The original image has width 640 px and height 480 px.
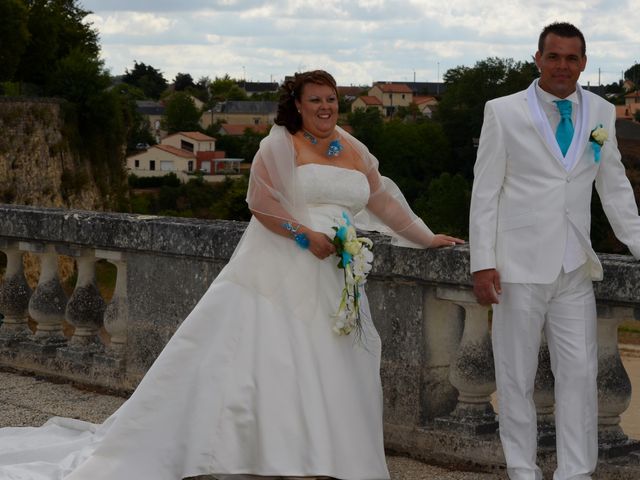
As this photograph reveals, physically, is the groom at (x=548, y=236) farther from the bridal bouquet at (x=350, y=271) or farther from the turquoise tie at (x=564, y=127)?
the bridal bouquet at (x=350, y=271)

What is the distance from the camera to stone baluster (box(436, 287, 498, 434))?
507 cm

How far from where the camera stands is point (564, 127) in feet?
14.7

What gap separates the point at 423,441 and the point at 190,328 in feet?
3.73

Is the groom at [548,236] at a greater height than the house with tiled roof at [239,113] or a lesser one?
lesser

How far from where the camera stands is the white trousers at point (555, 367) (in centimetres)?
436

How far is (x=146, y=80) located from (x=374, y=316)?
14274cm

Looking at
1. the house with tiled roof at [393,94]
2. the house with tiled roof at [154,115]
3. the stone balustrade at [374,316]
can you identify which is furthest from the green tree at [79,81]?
the house with tiled roof at [393,94]

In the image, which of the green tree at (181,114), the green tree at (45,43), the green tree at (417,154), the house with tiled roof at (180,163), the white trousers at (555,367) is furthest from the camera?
the green tree at (181,114)

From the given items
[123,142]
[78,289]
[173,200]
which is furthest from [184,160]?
[78,289]

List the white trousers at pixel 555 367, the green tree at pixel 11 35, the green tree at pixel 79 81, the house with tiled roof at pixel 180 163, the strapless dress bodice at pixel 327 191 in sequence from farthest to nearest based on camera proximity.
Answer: the house with tiled roof at pixel 180 163
the green tree at pixel 79 81
the green tree at pixel 11 35
the strapless dress bodice at pixel 327 191
the white trousers at pixel 555 367

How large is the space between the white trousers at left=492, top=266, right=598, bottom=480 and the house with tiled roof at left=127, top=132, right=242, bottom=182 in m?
89.6

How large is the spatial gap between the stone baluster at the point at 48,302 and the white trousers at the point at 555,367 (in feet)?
10.1

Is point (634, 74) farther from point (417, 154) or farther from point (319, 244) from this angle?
point (319, 244)

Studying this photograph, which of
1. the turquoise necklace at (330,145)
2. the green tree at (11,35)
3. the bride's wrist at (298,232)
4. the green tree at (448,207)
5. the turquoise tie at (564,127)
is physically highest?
the green tree at (11,35)
